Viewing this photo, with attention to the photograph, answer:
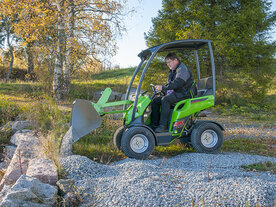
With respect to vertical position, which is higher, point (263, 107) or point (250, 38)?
point (250, 38)

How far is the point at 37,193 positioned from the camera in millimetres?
2881

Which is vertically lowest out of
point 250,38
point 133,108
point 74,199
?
point 74,199

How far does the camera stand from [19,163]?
3.97 meters

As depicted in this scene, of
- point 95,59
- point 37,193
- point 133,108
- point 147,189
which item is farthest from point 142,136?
point 95,59

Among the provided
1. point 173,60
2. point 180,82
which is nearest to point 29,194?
point 180,82

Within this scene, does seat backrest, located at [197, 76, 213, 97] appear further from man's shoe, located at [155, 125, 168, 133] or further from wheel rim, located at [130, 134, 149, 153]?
wheel rim, located at [130, 134, 149, 153]

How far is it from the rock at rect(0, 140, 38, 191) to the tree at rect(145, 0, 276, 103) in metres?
8.71

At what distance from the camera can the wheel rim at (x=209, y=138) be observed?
5.32 meters

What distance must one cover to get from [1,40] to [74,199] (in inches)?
882

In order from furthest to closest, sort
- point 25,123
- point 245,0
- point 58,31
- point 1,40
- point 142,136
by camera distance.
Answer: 1. point 1,40
2. point 245,0
3. point 58,31
4. point 25,123
5. point 142,136

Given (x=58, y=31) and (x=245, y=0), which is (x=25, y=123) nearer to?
(x=58, y=31)

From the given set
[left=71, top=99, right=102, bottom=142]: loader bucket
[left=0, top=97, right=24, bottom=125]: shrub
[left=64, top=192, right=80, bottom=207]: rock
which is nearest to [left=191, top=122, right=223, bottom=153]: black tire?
[left=71, top=99, right=102, bottom=142]: loader bucket

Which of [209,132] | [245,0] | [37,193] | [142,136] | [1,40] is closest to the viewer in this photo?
→ [37,193]

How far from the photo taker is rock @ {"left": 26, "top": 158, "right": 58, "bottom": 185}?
337 centimetres
